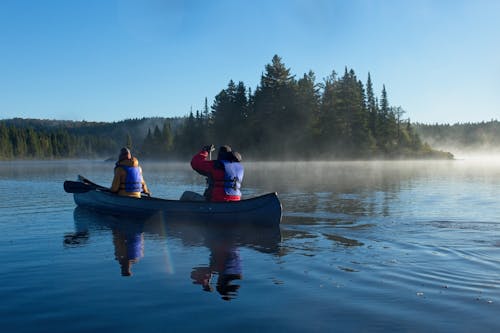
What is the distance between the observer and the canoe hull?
1362 centimetres

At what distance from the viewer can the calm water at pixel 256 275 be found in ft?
21.5

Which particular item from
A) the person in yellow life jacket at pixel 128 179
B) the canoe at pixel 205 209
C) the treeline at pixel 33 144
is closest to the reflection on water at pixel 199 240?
the canoe at pixel 205 209

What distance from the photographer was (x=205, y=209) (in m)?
Result: 14.2

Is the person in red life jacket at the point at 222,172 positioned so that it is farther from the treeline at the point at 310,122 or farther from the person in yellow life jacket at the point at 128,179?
the treeline at the point at 310,122

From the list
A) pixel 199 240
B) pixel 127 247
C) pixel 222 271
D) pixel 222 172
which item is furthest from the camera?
pixel 222 172

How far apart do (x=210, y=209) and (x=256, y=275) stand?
547cm

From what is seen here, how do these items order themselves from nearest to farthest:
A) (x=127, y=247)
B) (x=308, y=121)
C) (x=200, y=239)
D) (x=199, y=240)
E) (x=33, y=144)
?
(x=127, y=247) < (x=199, y=240) < (x=200, y=239) < (x=308, y=121) < (x=33, y=144)

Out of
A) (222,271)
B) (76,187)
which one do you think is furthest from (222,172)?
(76,187)

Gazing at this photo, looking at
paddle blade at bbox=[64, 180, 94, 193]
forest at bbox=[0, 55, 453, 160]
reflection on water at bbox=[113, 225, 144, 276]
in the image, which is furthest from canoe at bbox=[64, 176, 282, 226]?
forest at bbox=[0, 55, 453, 160]

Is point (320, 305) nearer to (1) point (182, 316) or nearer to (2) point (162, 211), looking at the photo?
(1) point (182, 316)

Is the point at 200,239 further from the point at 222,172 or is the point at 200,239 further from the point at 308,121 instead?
the point at 308,121

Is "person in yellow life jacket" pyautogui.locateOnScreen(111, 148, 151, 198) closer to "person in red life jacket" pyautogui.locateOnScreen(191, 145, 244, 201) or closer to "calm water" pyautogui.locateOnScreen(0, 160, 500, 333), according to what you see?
"calm water" pyautogui.locateOnScreen(0, 160, 500, 333)

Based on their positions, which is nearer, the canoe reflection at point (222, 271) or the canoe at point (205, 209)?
the canoe reflection at point (222, 271)

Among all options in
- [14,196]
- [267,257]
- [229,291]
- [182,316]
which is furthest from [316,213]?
[14,196]
